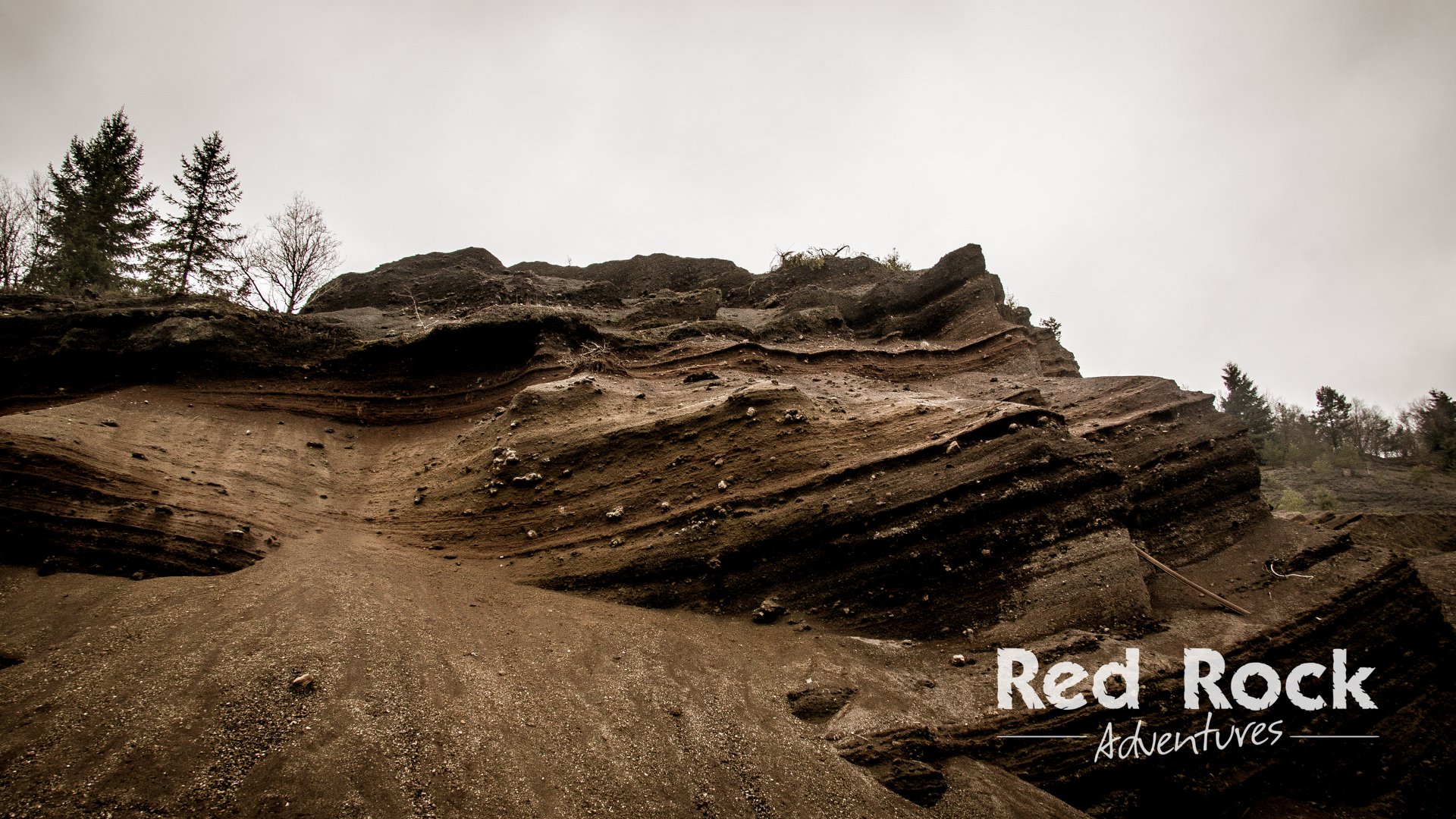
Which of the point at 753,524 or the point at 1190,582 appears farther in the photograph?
the point at 1190,582

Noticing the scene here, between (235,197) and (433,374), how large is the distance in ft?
51.1

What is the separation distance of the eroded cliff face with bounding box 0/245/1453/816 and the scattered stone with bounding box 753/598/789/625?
0.25ft

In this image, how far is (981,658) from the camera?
5.96 meters

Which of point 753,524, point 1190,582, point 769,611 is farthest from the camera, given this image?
point 1190,582

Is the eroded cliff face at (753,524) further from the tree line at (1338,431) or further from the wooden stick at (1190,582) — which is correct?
the tree line at (1338,431)

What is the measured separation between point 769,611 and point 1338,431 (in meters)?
79.8

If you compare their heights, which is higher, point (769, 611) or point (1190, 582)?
point (1190, 582)

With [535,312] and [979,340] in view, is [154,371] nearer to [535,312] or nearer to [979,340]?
[535,312]

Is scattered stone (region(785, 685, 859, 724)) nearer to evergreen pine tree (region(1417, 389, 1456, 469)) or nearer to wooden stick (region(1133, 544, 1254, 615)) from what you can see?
wooden stick (region(1133, 544, 1254, 615))

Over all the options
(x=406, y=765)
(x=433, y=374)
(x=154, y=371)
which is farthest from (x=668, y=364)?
(x=154, y=371)

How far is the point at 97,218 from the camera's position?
17.7 m

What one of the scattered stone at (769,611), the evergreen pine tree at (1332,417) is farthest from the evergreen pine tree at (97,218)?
the evergreen pine tree at (1332,417)

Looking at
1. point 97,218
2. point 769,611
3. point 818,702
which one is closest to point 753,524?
point 769,611

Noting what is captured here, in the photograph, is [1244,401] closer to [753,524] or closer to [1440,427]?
[1440,427]
